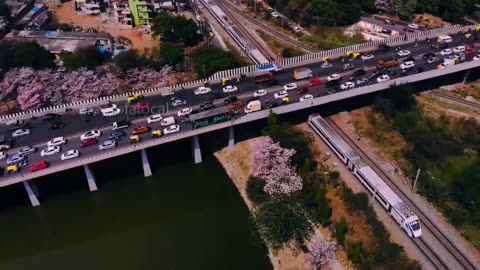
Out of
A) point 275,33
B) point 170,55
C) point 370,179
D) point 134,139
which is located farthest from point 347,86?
point 134,139

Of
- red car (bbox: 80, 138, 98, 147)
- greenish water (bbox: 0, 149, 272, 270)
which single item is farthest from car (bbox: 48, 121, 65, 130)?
greenish water (bbox: 0, 149, 272, 270)

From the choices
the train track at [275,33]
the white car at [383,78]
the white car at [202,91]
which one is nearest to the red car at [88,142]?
the white car at [202,91]

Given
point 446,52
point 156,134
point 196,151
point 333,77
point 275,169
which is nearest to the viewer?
point 275,169

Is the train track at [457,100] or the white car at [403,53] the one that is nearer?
the train track at [457,100]

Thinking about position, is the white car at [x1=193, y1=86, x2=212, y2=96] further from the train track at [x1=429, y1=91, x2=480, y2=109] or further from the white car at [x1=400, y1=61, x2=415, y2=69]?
the train track at [x1=429, y1=91, x2=480, y2=109]

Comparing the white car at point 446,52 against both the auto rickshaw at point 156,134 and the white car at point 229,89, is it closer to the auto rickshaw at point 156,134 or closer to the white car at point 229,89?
the white car at point 229,89

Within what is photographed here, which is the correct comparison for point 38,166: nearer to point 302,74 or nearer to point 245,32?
point 302,74

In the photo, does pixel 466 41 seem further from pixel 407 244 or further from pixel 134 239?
pixel 134 239
